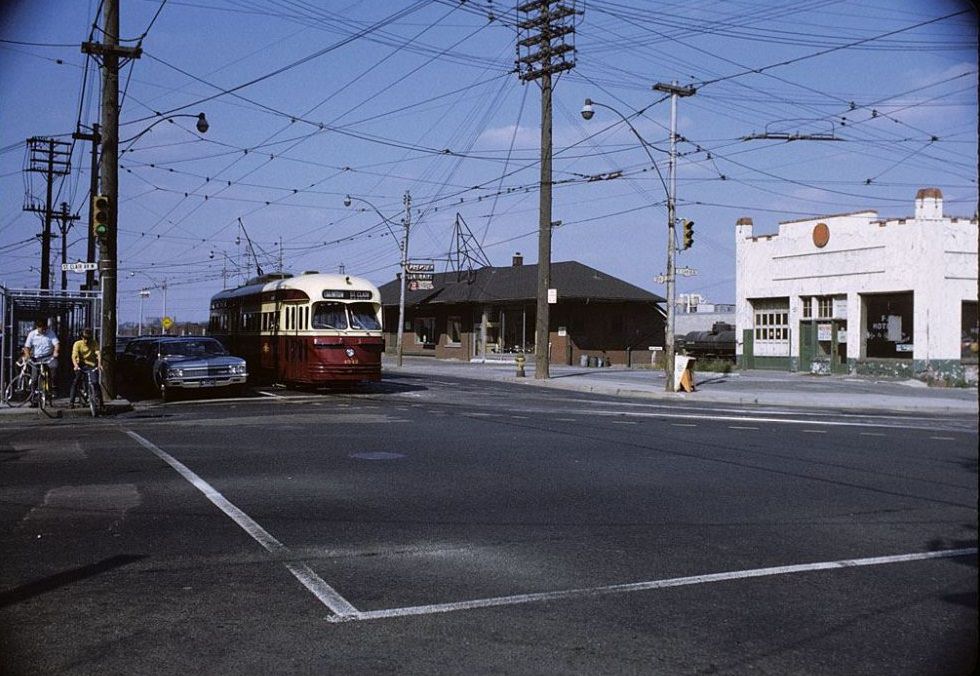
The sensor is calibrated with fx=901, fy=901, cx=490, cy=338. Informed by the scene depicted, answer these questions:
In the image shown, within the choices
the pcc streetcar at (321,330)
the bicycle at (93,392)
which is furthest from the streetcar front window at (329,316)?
the bicycle at (93,392)

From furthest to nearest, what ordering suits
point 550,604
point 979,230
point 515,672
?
point 550,604, point 515,672, point 979,230

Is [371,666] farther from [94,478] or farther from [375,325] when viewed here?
[375,325]

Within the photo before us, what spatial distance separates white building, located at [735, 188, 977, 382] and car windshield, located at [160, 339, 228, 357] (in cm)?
2160

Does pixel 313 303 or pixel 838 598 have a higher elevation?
pixel 313 303

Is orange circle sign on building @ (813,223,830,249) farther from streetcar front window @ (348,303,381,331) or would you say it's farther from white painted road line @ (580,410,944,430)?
streetcar front window @ (348,303,381,331)

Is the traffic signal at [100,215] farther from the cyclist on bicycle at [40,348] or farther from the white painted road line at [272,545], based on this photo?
the white painted road line at [272,545]

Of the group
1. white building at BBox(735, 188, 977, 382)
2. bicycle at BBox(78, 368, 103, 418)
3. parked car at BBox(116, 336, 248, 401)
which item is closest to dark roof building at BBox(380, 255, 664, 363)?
white building at BBox(735, 188, 977, 382)

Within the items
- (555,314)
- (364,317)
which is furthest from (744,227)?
(364,317)

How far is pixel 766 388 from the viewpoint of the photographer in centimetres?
3081

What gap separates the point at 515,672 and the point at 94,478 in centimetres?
771

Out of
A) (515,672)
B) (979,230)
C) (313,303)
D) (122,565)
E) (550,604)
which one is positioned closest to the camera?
(979,230)

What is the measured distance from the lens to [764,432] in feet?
54.3

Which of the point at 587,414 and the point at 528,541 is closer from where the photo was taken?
the point at 528,541

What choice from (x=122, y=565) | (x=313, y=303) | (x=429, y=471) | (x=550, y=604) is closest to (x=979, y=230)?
(x=550, y=604)
